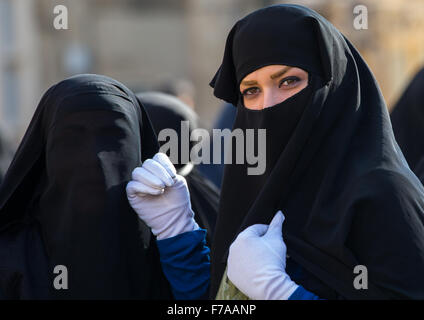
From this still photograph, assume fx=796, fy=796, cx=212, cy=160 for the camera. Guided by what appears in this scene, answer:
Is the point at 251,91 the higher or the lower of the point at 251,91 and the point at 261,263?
the higher

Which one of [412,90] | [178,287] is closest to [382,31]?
[412,90]

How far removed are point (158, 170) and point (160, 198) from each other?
14 centimetres

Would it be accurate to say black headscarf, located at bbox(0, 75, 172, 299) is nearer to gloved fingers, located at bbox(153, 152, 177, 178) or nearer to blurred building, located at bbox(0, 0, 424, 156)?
gloved fingers, located at bbox(153, 152, 177, 178)

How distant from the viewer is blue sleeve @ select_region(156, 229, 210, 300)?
8.81 ft

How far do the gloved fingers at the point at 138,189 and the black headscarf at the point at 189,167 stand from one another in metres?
0.57

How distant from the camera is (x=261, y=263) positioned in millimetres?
2133

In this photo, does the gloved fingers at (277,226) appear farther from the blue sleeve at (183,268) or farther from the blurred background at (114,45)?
the blurred background at (114,45)

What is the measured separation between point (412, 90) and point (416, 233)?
1.84 metres

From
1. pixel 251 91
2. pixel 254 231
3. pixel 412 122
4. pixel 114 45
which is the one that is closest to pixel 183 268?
pixel 254 231

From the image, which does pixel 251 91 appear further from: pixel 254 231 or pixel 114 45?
pixel 114 45

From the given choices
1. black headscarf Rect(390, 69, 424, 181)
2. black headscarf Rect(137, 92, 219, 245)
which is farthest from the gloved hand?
black headscarf Rect(390, 69, 424, 181)

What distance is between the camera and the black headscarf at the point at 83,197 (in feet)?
8.09

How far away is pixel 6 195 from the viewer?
8.75 ft

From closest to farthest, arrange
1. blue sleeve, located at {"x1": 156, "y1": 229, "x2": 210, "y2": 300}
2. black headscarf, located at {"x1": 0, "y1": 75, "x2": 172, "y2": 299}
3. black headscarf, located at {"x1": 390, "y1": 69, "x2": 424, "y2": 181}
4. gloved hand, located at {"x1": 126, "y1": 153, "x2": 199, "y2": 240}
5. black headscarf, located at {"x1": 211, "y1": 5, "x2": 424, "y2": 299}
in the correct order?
black headscarf, located at {"x1": 211, "y1": 5, "x2": 424, "y2": 299} < black headscarf, located at {"x1": 0, "y1": 75, "x2": 172, "y2": 299} < gloved hand, located at {"x1": 126, "y1": 153, "x2": 199, "y2": 240} < blue sleeve, located at {"x1": 156, "y1": 229, "x2": 210, "y2": 300} < black headscarf, located at {"x1": 390, "y1": 69, "x2": 424, "y2": 181}
